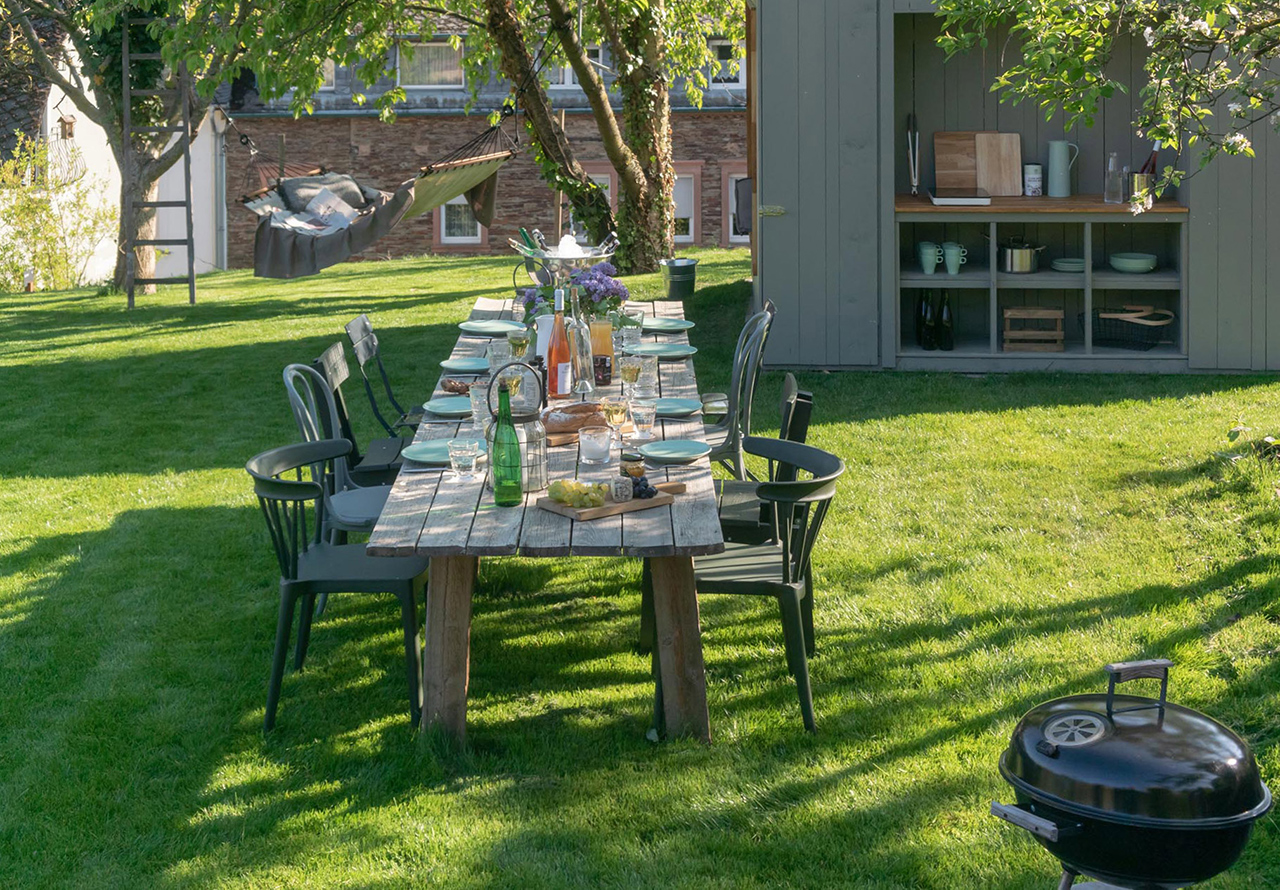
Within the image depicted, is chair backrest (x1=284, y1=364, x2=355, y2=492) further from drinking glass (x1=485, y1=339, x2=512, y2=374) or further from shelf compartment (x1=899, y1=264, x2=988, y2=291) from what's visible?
shelf compartment (x1=899, y1=264, x2=988, y2=291)

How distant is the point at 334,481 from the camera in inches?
194

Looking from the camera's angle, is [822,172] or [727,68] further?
[727,68]

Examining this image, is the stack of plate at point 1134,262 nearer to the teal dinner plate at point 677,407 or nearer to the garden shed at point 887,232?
the garden shed at point 887,232

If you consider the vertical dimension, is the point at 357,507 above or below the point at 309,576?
above

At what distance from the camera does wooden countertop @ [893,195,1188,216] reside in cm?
857

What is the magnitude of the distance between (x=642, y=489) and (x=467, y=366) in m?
1.85

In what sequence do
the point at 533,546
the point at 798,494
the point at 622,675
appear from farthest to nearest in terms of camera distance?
1. the point at 622,675
2. the point at 798,494
3. the point at 533,546

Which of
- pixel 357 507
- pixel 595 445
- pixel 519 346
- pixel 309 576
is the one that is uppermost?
pixel 519 346

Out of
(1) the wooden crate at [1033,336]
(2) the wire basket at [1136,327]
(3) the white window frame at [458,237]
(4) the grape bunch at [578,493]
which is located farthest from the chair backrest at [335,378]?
(3) the white window frame at [458,237]

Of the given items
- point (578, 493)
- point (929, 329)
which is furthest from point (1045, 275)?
point (578, 493)

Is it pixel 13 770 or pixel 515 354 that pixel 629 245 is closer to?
pixel 515 354

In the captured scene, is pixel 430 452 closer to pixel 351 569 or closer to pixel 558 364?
pixel 351 569

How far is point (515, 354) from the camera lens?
5.40 metres

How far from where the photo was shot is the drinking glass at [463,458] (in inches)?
156
